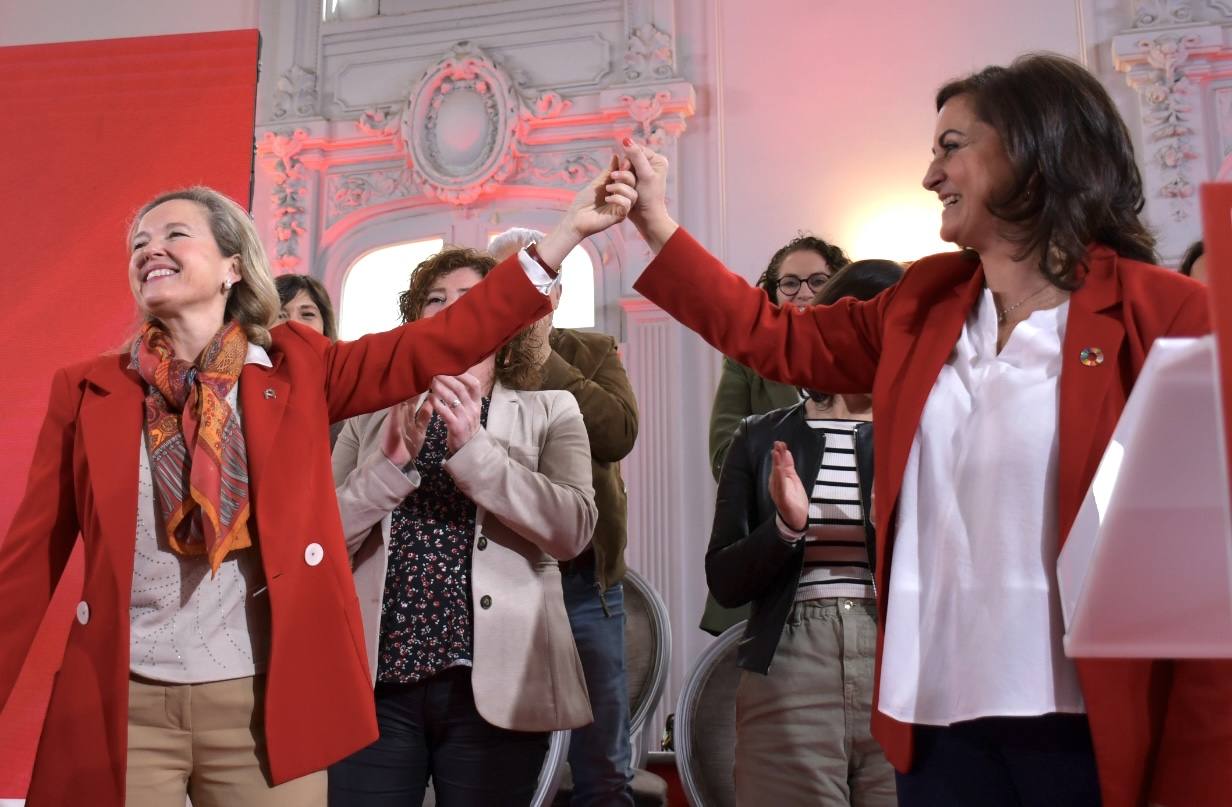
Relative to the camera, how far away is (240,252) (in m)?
2.16

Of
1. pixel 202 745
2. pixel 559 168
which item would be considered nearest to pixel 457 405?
pixel 202 745

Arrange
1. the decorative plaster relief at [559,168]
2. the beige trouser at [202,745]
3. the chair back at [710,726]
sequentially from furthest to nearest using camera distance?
the decorative plaster relief at [559,168] → the chair back at [710,726] → the beige trouser at [202,745]

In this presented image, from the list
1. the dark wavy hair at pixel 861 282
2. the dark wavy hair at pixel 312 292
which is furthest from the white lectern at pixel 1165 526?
the dark wavy hair at pixel 312 292

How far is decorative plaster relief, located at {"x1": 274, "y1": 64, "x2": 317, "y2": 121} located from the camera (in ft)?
20.9

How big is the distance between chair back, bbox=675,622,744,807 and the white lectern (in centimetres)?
172

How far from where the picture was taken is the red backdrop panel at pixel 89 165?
3.34 meters

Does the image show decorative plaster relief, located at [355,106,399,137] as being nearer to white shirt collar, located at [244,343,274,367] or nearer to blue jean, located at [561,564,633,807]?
blue jean, located at [561,564,633,807]

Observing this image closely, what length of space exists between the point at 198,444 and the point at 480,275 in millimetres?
840

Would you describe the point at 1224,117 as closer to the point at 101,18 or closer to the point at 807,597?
the point at 807,597

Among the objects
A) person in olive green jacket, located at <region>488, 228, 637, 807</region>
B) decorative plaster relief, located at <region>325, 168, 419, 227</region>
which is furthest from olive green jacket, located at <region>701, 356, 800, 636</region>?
decorative plaster relief, located at <region>325, 168, 419, 227</region>

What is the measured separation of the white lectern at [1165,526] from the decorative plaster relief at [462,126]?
17.6 ft

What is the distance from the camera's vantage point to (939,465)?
150 centimetres

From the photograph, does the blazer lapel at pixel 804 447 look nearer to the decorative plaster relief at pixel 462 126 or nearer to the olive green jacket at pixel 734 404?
the olive green jacket at pixel 734 404

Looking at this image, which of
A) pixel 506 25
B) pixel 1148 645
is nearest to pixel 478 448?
pixel 1148 645
